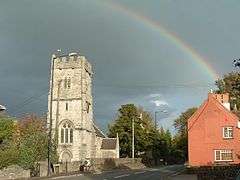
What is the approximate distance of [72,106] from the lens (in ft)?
282

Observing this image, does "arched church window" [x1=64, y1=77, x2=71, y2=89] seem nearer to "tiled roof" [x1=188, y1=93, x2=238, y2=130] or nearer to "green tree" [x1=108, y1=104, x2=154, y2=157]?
"green tree" [x1=108, y1=104, x2=154, y2=157]

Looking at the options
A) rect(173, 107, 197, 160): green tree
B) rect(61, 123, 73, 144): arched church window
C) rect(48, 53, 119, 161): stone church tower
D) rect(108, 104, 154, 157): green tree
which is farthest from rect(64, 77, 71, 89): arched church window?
rect(173, 107, 197, 160): green tree

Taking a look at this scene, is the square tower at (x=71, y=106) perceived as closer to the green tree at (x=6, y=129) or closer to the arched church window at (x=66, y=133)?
the arched church window at (x=66, y=133)

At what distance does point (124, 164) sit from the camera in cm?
8369

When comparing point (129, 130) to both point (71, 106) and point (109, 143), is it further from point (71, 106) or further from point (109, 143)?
point (71, 106)

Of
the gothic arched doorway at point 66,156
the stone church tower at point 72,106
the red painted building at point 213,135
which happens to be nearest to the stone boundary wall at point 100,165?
the stone church tower at point 72,106

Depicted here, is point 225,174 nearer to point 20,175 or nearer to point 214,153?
point 20,175

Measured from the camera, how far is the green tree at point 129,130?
10219 centimetres

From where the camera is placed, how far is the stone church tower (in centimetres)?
8425

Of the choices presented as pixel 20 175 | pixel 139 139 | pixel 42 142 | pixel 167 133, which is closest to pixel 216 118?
pixel 42 142

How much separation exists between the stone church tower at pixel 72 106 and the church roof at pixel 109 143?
13169 millimetres

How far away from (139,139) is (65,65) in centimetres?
2513

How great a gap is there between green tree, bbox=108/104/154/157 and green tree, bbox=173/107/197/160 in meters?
8.10

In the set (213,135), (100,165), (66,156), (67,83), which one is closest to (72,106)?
(67,83)
